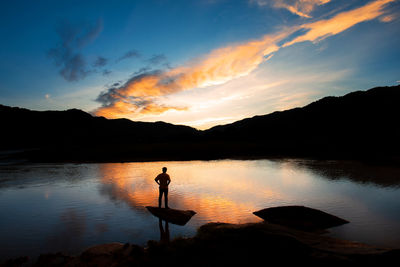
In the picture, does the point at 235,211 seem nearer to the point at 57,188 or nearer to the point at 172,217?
the point at 172,217

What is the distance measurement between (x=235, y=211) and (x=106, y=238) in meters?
7.45

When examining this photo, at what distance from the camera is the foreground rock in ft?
36.8

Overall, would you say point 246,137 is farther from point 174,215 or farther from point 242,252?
point 242,252

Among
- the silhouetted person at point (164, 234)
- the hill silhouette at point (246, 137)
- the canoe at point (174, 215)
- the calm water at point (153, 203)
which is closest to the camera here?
the silhouetted person at point (164, 234)

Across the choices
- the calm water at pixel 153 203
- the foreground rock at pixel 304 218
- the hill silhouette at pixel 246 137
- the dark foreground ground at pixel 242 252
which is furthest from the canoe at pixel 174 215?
the hill silhouette at pixel 246 137

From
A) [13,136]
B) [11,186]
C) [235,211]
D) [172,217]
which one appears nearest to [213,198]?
[235,211]

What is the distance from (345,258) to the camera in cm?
593

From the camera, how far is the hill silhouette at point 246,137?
63.5 m

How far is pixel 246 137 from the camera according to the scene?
110000mm

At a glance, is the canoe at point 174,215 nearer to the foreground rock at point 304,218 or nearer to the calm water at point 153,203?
the calm water at point 153,203

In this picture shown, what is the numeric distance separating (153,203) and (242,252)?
10639 mm

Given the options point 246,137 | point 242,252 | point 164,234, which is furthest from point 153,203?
point 246,137

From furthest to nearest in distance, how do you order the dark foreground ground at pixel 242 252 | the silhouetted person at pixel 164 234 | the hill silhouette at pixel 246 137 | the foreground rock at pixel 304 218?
the hill silhouette at pixel 246 137
the foreground rock at pixel 304 218
the silhouetted person at pixel 164 234
the dark foreground ground at pixel 242 252

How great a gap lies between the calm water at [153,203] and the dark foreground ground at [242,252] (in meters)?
1.72
